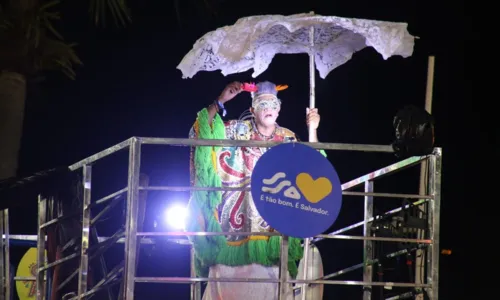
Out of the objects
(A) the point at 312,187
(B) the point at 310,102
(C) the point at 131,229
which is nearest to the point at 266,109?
(B) the point at 310,102

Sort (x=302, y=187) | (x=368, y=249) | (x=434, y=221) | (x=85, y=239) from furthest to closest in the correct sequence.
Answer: (x=368, y=249)
(x=85, y=239)
(x=434, y=221)
(x=302, y=187)

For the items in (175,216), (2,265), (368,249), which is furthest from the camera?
(175,216)

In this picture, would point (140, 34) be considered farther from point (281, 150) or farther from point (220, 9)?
point (281, 150)

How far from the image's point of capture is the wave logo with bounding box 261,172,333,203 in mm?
5305

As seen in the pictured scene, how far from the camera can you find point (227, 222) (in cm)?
627

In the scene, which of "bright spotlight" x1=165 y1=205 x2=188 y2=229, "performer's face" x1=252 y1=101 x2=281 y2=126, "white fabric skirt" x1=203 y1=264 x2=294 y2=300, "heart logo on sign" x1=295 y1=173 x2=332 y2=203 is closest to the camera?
"heart logo on sign" x1=295 y1=173 x2=332 y2=203

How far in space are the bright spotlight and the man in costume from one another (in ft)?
4.46

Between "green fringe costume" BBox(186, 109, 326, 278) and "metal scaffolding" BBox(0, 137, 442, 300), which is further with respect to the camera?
"green fringe costume" BBox(186, 109, 326, 278)

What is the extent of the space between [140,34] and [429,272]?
537 centimetres

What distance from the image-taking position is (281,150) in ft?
17.6

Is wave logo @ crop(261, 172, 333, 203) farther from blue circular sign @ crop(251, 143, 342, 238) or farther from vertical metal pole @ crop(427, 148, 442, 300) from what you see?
vertical metal pole @ crop(427, 148, 442, 300)

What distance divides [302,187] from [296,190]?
45 mm

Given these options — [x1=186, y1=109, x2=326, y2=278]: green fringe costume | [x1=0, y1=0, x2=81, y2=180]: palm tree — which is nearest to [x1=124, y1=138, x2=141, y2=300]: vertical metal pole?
[x1=186, y1=109, x2=326, y2=278]: green fringe costume

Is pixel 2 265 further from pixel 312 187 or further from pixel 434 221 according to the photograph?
pixel 434 221
